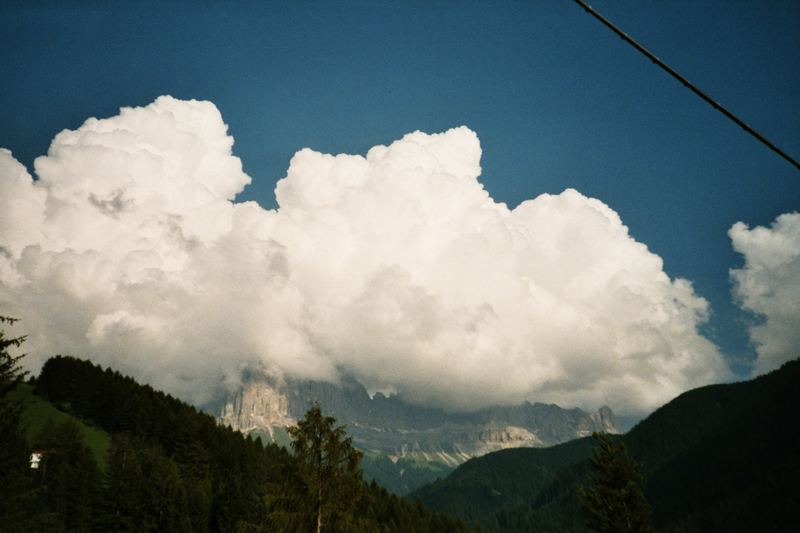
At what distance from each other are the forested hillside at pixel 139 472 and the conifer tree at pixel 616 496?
1428cm

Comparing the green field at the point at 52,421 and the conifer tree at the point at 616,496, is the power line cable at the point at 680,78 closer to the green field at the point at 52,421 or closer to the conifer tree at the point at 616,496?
the conifer tree at the point at 616,496

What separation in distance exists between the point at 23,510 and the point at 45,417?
3838 inches

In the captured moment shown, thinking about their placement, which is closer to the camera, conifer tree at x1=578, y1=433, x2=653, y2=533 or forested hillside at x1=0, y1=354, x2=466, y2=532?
forested hillside at x1=0, y1=354, x2=466, y2=532

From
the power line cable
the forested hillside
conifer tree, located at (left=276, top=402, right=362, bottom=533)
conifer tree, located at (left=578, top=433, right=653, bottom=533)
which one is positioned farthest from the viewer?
conifer tree, located at (left=578, top=433, right=653, bottom=533)

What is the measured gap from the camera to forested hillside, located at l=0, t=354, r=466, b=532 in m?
29.9

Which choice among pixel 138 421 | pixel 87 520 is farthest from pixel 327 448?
pixel 138 421

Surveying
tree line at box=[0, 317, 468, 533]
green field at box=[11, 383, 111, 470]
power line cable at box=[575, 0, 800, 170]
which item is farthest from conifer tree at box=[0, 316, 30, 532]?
green field at box=[11, 383, 111, 470]

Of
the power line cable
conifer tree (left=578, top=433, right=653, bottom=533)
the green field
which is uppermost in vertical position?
the green field

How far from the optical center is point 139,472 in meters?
70.8

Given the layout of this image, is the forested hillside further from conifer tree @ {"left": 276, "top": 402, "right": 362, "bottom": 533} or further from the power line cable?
the power line cable

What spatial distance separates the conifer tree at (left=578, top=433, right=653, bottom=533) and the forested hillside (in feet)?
46.9

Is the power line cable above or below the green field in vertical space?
below

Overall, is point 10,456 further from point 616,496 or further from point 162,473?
point 162,473

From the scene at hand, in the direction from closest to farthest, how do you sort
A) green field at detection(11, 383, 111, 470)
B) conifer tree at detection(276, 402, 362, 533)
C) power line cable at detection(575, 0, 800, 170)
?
power line cable at detection(575, 0, 800, 170)
conifer tree at detection(276, 402, 362, 533)
green field at detection(11, 383, 111, 470)
